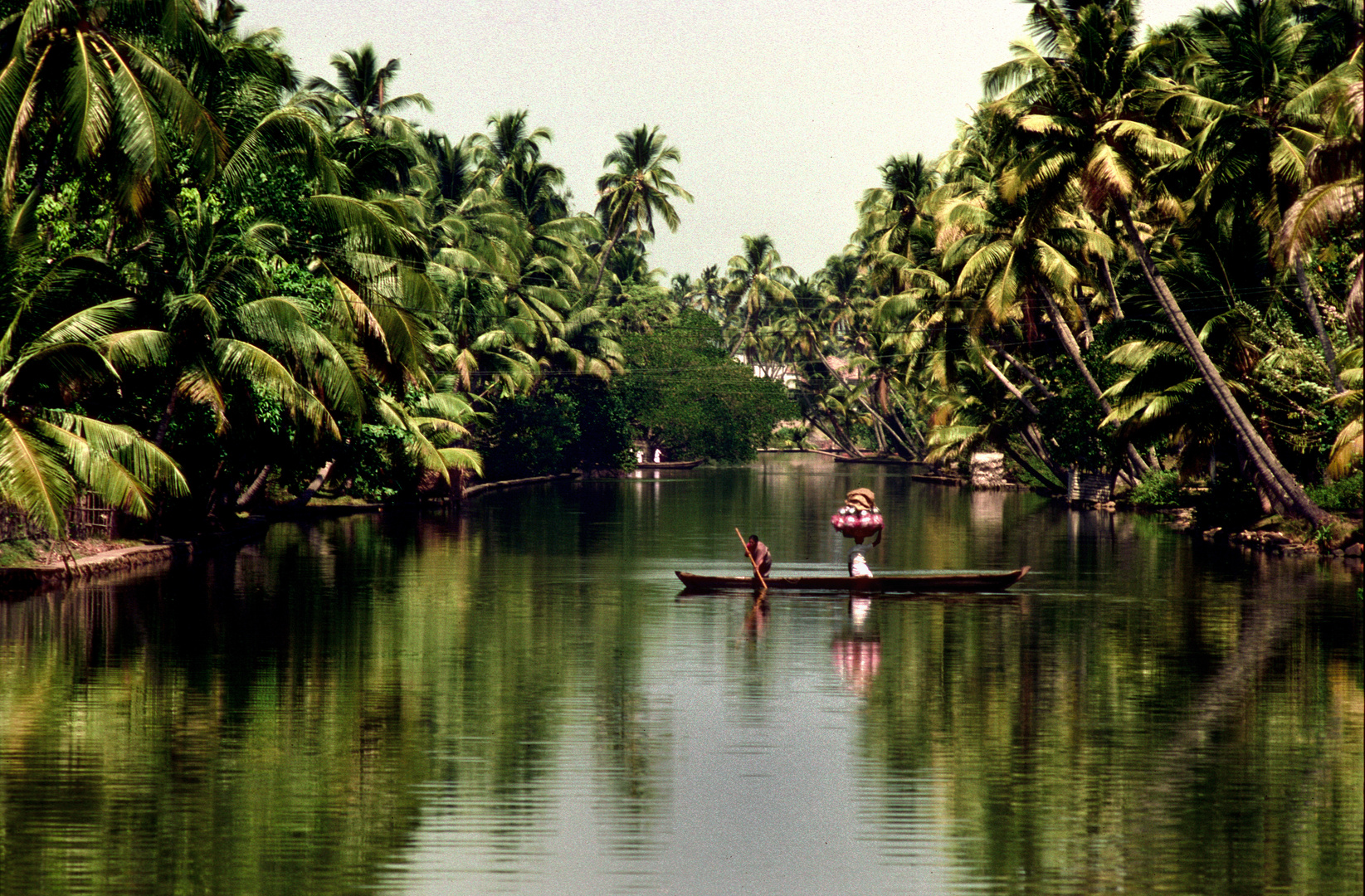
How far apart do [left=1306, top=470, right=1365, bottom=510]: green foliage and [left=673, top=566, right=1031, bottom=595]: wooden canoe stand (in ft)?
40.2

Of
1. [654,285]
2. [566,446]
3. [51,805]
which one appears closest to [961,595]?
[51,805]

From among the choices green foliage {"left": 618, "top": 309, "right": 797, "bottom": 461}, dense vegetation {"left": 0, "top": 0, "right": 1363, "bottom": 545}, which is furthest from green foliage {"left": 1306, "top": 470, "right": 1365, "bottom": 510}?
green foliage {"left": 618, "top": 309, "right": 797, "bottom": 461}

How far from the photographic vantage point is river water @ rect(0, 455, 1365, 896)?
9.88 metres

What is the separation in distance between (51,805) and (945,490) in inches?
2570

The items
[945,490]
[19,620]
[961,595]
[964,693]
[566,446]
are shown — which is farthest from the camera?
[566,446]

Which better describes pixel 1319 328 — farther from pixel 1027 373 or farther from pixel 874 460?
pixel 874 460

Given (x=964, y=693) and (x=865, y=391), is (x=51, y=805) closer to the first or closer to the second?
(x=964, y=693)

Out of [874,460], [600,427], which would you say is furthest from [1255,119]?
[874,460]

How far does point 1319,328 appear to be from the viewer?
3219 cm

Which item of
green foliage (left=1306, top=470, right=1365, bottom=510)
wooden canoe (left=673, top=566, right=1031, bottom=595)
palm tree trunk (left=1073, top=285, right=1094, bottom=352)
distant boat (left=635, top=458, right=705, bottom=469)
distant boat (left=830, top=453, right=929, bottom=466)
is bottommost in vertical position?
wooden canoe (left=673, top=566, right=1031, bottom=595)

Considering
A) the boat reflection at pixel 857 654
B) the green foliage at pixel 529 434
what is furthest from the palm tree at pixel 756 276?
the boat reflection at pixel 857 654

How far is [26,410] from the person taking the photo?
2422cm

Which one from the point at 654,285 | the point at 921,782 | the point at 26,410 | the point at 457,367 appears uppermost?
the point at 654,285

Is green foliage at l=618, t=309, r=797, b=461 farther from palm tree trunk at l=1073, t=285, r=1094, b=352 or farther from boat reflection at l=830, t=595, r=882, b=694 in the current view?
boat reflection at l=830, t=595, r=882, b=694
